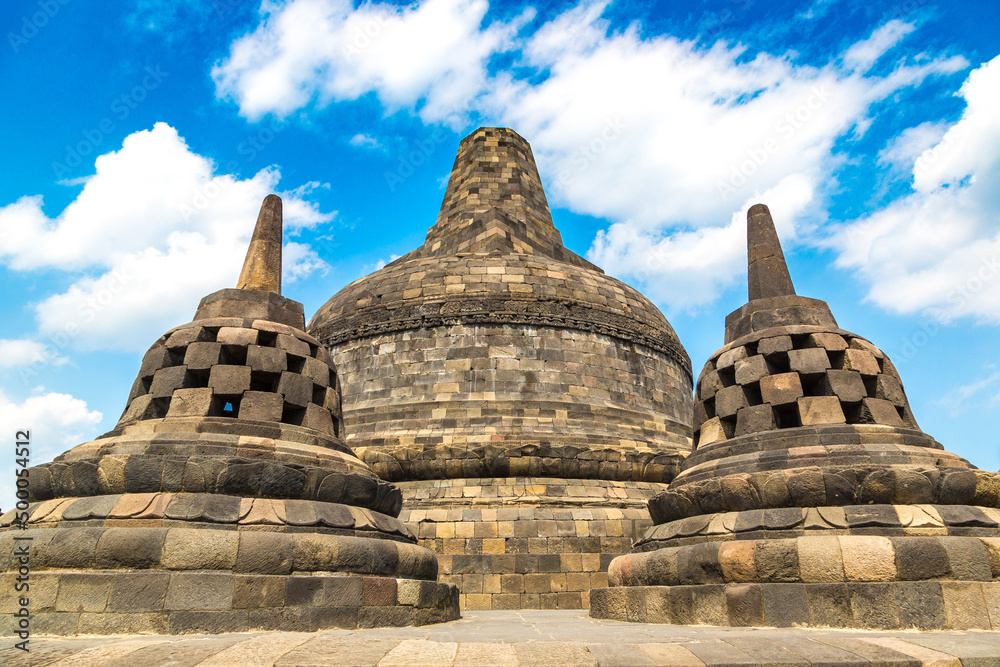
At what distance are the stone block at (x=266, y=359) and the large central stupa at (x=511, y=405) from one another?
4827 millimetres

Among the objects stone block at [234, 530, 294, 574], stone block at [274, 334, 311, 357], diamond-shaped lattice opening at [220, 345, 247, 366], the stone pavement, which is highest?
stone block at [274, 334, 311, 357]

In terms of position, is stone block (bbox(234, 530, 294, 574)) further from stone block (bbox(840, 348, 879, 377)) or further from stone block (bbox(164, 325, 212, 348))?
stone block (bbox(840, 348, 879, 377))

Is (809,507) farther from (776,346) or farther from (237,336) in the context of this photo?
(237,336)

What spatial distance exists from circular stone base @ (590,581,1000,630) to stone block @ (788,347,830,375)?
2991 millimetres

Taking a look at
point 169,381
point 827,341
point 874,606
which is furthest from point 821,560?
point 169,381

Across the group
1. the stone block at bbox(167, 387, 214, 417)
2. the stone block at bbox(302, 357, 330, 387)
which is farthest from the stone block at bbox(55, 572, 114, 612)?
the stone block at bbox(302, 357, 330, 387)

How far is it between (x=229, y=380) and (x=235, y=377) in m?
0.08

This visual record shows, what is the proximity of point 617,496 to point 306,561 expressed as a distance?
7.80 m

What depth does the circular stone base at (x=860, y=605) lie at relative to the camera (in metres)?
5.79

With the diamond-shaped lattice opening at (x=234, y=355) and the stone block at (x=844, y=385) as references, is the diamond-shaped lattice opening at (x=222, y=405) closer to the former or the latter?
the diamond-shaped lattice opening at (x=234, y=355)

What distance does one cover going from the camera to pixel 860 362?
328 inches

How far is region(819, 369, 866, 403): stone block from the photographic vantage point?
808cm

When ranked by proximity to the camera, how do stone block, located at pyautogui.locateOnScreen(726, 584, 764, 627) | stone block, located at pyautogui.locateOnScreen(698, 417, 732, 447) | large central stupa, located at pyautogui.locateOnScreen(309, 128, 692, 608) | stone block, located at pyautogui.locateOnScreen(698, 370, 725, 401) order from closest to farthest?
stone block, located at pyautogui.locateOnScreen(726, 584, 764, 627) < stone block, located at pyautogui.locateOnScreen(698, 417, 732, 447) < stone block, located at pyautogui.locateOnScreen(698, 370, 725, 401) < large central stupa, located at pyautogui.locateOnScreen(309, 128, 692, 608)

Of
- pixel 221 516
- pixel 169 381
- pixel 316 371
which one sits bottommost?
pixel 221 516
